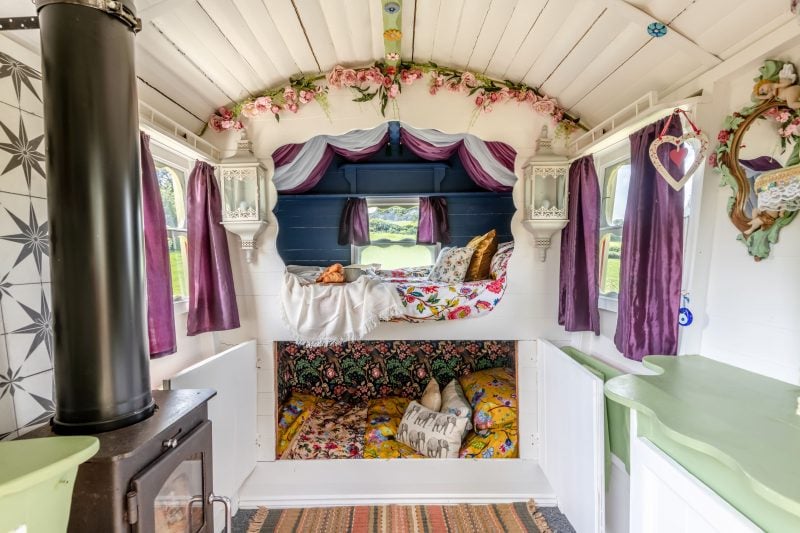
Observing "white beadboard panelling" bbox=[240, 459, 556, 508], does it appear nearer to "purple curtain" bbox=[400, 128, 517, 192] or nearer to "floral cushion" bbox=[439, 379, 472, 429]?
"floral cushion" bbox=[439, 379, 472, 429]

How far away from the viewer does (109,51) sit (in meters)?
0.98

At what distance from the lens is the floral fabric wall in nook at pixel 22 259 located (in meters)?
1.07

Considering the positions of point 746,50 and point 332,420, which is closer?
point 746,50

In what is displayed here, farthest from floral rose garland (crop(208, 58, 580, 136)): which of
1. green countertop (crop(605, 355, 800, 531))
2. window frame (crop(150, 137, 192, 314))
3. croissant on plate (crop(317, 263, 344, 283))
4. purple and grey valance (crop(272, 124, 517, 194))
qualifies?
green countertop (crop(605, 355, 800, 531))

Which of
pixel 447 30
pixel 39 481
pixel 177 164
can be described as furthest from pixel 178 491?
pixel 447 30

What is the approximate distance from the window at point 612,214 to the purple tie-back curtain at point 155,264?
2.37 m

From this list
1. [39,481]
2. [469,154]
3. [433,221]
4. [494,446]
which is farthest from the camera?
[433,221]

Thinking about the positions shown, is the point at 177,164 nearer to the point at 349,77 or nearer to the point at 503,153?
the point at 349,77

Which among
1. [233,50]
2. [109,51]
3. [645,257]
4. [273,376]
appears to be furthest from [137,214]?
[645,257]

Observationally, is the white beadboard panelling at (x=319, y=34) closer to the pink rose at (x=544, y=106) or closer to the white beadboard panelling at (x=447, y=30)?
the white beadboard panelling at (x=447, y=30)

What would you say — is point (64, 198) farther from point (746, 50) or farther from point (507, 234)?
point (507, 234)

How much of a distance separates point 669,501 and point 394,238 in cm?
268

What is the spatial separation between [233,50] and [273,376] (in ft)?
6.53

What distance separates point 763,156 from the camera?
46.9 inches
